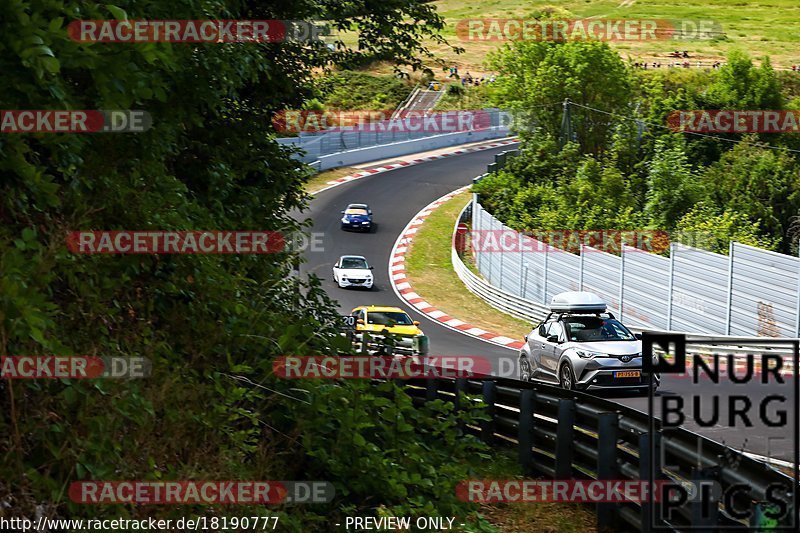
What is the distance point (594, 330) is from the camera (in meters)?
19.8

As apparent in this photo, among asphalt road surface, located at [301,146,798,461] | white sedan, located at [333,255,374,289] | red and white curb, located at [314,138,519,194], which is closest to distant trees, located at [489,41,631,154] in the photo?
asphalt road surface, located at [301,146,798,461]

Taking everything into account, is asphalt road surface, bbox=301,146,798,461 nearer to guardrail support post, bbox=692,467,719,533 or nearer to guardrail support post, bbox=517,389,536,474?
guardrail support post, bbox=692,467,719,533

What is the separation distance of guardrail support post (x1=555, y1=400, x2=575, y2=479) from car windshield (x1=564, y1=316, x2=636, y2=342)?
8084 mm

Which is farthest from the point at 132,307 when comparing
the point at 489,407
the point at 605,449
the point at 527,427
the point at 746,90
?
the point at 746,90

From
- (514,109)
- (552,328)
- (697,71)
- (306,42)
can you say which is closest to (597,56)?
(514,109)

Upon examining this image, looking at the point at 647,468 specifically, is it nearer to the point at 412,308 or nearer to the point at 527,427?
the point at 527,427

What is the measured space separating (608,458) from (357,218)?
3997cm

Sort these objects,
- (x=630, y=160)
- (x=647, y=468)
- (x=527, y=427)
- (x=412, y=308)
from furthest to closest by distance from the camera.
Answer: (x=630, y=160)
(x=412, y=308)
(x=527, y=427)
(x=647, y=468)

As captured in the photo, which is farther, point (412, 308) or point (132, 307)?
point (412, 308)

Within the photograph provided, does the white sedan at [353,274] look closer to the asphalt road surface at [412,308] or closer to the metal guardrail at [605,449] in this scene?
the asphalt road surface at [412,308]

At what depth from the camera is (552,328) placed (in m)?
20.4

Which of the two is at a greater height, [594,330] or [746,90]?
[746,90]

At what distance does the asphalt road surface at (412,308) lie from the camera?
24.6 ft

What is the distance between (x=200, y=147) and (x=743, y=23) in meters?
125
